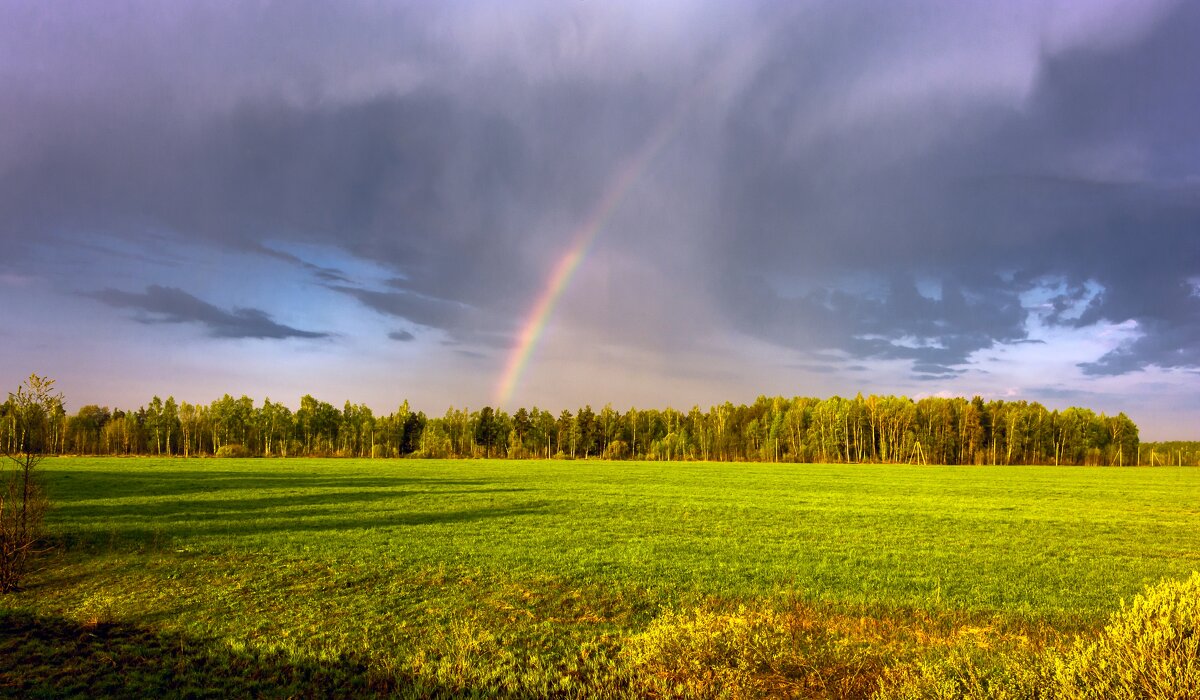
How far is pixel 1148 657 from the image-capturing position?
6113 mm

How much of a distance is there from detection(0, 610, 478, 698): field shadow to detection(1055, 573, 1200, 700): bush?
7.83m

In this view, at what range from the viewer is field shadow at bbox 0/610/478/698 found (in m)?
8.67

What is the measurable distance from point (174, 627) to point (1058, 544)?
28.5 meters

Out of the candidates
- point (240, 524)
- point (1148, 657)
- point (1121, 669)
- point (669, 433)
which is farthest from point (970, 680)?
point (669, 433)

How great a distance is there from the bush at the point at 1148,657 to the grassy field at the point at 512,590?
280cm

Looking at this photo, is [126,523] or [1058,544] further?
[126,523]

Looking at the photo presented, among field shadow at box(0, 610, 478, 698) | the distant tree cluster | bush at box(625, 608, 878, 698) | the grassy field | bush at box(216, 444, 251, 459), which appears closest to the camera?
bush at box(625, 608, 878, 698)

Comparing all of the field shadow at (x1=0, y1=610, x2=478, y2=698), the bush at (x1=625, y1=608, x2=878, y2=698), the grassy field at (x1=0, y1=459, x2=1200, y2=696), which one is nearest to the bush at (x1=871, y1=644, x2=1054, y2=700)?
the bush at (x1=625, y1=608, x2=878, y2=698)

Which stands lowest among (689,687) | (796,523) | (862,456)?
(862,456)

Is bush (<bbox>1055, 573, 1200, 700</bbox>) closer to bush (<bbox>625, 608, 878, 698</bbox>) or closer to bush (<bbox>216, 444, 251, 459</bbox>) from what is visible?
bush (<bbox>625, 608, 878, 698</bbox>)

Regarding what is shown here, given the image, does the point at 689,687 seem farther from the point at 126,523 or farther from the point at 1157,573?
the point at 126,523

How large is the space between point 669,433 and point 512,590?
15637 centimetres

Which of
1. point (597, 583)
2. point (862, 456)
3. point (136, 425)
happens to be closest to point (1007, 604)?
point (597, 583)

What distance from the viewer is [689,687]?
8.46 meters
